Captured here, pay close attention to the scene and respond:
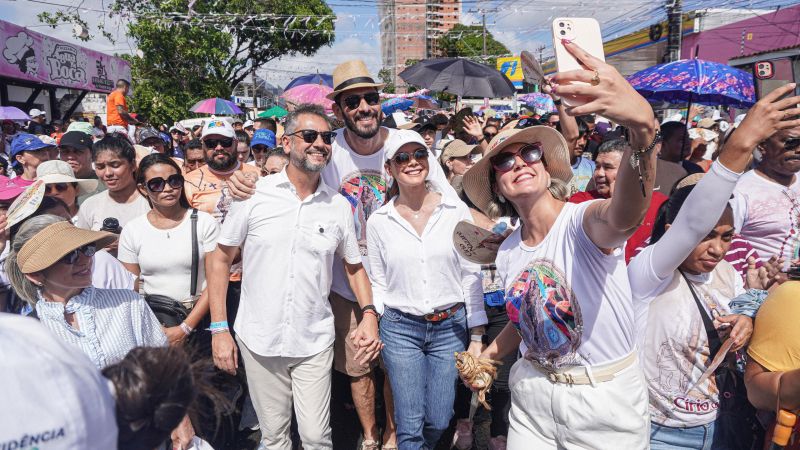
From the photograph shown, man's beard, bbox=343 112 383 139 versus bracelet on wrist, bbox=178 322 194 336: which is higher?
man's beard, bbox=343 112 383 139

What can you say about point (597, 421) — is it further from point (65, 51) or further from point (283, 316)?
point (65, 51)

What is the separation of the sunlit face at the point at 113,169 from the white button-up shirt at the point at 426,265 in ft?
7.08

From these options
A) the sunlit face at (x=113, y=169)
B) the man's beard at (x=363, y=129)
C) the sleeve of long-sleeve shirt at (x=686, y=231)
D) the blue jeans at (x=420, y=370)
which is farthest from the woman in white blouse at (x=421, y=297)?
the sunlit face at (x=113, y=169)

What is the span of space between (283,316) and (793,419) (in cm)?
237

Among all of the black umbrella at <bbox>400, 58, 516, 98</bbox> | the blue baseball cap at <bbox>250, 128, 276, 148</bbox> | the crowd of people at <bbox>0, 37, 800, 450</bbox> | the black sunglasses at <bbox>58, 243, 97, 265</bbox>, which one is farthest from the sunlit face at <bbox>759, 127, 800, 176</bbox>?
the blue baseball cap at <bbox>250, 128, 276, 148</bbox>

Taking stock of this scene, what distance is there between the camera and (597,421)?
1980 millimetres

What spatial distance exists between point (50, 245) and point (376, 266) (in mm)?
1757

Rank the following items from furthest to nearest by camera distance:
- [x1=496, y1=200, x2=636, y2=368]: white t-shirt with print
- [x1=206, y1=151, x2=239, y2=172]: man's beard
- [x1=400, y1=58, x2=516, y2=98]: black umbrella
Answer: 1. [x1=400, y1=58, x2=516, y2=98]: black umbrella
2. [x1=206, y1=151, x2=239, y2=172]: man's beard
3. [x1=496, y1=200, x2=636, y2=368]: white t-shirt with print

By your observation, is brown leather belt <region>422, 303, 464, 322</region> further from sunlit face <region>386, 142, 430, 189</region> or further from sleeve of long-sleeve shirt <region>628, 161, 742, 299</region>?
sleeve of long-sleeve shirt <region>628, 161, 742, 299</region>

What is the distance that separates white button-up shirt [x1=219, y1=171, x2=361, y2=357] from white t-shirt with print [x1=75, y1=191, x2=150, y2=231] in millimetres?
1410

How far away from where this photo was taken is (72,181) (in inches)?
160

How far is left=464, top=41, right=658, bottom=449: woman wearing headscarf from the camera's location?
1.98 metres

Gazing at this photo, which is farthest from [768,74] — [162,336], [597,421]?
[162,336]

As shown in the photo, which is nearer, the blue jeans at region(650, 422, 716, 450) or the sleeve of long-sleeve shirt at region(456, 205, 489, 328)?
the blue jeans at region(650, 422, 716, 450)
